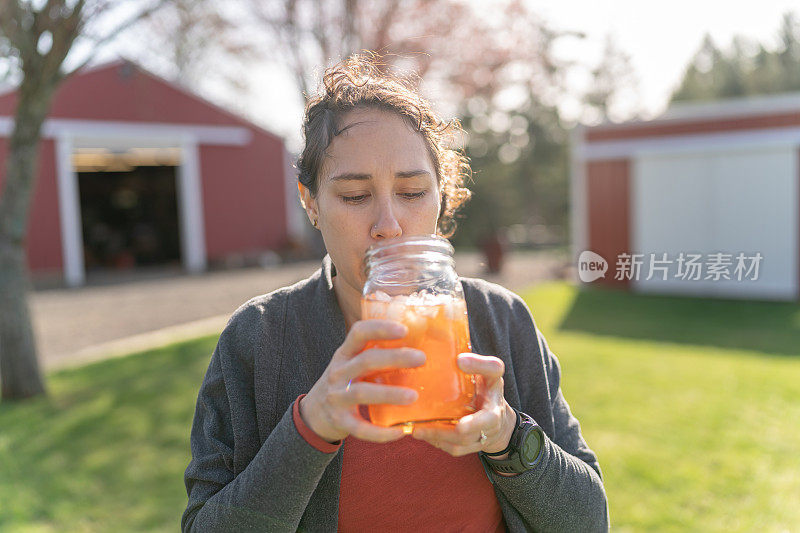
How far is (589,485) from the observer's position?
1445 millimetres

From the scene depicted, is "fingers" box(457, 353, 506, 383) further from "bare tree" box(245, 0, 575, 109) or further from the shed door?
the shed door

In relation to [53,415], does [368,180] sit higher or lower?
higher

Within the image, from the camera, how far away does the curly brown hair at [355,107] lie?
4.58ft

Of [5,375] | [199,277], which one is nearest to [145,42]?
[5,375]

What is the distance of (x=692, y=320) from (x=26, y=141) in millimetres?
8231

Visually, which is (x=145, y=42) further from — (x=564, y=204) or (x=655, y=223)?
(x=564, y=204)

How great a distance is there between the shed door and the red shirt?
10.2 m

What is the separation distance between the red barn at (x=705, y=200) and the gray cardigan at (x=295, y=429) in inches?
368

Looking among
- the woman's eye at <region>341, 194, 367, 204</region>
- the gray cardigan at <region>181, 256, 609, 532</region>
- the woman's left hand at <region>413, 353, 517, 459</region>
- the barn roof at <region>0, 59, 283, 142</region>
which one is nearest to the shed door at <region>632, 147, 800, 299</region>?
the gray cardigan at <region>181, 256, 609, 532</region>

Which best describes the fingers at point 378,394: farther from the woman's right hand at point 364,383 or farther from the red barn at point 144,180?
the red barn at point 144,180

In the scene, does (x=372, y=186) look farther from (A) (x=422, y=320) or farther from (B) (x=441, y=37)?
(B) (x=441, y=37)

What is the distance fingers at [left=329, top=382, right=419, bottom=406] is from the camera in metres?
0.97

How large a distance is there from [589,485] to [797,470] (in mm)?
3415

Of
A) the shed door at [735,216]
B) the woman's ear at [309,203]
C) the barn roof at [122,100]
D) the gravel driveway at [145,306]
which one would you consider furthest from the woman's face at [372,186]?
the barn roof at [122,100]
